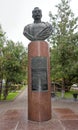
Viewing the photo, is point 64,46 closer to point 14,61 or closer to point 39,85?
point 14,61

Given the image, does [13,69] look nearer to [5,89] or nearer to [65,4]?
[5,89]

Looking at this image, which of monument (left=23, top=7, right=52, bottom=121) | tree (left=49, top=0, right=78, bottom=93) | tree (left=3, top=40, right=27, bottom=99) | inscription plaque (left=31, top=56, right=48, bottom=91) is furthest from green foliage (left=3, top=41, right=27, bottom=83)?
inscription plaque (left=31, top=56, right=48, bottom=91)

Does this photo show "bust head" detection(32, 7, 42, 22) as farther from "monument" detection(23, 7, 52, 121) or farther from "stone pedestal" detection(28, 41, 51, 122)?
"stone pedestal" detection(28, 41, 51, 122)

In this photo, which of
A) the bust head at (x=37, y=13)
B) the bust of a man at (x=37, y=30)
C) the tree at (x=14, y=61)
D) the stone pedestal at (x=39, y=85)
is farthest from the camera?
the tree at (x=14, y=61)

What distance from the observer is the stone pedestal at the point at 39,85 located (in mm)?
8211

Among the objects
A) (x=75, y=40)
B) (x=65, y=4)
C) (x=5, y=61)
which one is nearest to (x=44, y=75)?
(x=5, y=61)

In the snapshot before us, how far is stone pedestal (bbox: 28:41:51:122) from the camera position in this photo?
821cm

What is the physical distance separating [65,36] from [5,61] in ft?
16.8

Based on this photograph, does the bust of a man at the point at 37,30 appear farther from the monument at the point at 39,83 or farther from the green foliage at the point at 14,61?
the green foliage at the point at 14,61

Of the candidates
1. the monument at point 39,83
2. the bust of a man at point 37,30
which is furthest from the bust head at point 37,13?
the monument at point 39,83

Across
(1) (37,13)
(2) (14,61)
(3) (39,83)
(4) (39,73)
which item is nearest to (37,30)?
(1) (37,13)

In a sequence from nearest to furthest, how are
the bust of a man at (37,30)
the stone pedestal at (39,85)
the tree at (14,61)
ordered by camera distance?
1. the stone pedestal at (39,85)
2. the bust of a man at (37,30)
3. the tree at (14,61)

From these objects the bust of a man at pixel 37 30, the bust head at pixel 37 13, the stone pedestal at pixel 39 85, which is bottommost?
the stone pedestal at pixel 39 85

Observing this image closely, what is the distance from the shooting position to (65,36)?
17703mm
